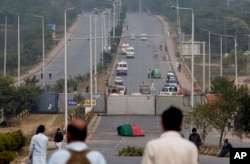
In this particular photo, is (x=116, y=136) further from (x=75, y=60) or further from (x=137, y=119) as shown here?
(x=75, y=60)

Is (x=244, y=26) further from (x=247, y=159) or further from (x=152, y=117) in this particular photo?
(x=247, y=159)

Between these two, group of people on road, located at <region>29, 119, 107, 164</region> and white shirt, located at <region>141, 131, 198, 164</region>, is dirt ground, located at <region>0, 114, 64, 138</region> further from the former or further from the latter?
white shirt, located at <region>141, 131, 198, 164</region>

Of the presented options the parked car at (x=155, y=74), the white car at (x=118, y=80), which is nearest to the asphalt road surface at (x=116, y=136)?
the white car at (x=118, y=80)

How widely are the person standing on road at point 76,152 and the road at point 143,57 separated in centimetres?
7665

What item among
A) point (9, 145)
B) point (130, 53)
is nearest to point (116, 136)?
point (9, 145)

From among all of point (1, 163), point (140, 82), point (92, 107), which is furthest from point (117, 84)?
point (1, 163)

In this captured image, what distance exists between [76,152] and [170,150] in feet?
3.19

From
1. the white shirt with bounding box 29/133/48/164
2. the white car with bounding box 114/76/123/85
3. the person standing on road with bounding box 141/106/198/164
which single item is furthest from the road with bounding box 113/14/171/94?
the person standing on road with bounding box 141/106/198/164

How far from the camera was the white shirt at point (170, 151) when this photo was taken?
1081 cm

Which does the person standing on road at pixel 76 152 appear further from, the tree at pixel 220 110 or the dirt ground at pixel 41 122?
the dirt ground at pixel 41 122

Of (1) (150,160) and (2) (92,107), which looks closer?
(1) (150,160)

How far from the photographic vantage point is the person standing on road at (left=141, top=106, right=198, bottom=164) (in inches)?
426

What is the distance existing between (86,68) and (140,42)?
36.3 m

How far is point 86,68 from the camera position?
11344cm
